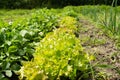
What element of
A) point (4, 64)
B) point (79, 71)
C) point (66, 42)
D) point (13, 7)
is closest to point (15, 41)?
point (4, 64)

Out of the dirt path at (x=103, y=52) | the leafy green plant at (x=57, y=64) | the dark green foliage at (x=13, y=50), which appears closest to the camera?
the leafy green plant at (x=57, y=64)

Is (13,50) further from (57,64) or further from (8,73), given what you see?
(57,64)

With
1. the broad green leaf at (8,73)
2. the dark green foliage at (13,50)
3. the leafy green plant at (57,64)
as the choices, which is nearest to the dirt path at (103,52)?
the leafy green plant at (57,64)

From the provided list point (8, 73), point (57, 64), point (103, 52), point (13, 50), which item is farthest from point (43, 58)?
point (103, 52)

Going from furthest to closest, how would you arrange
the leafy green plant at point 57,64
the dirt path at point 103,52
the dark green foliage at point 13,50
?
the dark green foliage at point 13,50
the dirt path at point 103,52
the leafy green plant at point 57,64

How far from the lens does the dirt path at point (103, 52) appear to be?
3887 mm

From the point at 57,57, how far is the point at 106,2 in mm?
18752

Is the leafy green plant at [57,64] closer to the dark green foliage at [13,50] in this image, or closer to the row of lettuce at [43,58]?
the row of lettuce at [43,58]

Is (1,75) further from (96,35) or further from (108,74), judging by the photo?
(96,35)

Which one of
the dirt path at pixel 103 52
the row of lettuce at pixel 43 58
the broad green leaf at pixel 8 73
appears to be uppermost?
the row of lettuce at pixel 43 58

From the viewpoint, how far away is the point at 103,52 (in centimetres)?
507

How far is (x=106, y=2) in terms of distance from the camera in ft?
72.4

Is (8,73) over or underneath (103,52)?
over

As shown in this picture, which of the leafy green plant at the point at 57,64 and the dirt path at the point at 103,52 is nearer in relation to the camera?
the leafy green plant at the point at 57,64
